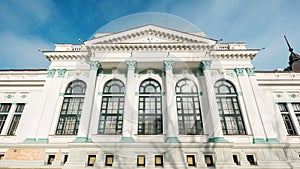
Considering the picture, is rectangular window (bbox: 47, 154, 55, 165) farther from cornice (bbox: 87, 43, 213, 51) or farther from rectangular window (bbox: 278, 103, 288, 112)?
rectangular window (bbox: 278, 103, 288, 112)

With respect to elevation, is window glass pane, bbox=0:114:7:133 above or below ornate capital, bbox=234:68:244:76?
below

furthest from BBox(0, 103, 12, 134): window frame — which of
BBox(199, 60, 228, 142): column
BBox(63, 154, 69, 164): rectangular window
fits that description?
BBox(199, 60, 228, 142): column

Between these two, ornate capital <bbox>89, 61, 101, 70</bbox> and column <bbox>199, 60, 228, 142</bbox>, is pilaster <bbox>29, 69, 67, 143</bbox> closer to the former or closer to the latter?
ornate capital <bbox>89, 61, 101, 70</bbox>

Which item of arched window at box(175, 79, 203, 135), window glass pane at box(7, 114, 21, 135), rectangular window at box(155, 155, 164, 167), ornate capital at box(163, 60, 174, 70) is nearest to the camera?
rectangular window at box(155, 155, 164, 167)

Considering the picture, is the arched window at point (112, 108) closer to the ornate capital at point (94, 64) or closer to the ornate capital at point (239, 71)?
the ornate capital at point (94, 64)

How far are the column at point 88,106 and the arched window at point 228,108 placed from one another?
1125 centimetres

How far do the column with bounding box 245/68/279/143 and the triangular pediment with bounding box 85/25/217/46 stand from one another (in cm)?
508

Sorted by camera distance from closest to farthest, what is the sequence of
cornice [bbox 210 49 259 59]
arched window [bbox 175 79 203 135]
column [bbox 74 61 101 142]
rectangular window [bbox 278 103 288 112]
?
column [bbox 74 61 101 142] → arched window [bbox 175 79 203 135] → rectangular window [bbox 278 103 288 112] → cornice [bbox 210 49 259 59]

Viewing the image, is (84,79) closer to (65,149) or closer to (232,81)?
(65,149)

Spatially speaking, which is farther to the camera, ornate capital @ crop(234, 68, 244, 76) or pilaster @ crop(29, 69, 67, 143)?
ornate capital @ crop(234, 68, 244, 76)

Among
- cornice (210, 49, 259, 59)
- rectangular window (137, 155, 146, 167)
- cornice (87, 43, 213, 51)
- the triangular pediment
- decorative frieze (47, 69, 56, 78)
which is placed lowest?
rectangular window (137, 155, 146, 167)

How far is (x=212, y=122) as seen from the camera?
1452cm

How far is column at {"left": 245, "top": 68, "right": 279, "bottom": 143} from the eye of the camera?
48.2 feet

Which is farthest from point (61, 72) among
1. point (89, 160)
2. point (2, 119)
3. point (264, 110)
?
point (264, 110)
